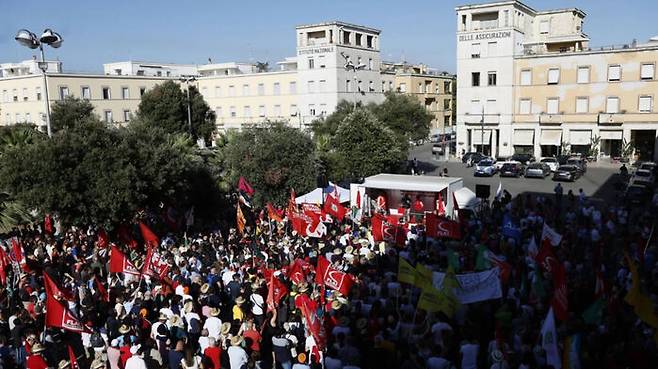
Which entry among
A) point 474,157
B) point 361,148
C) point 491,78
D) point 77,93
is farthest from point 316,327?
point 77,93

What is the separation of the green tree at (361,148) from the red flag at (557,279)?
765 inches

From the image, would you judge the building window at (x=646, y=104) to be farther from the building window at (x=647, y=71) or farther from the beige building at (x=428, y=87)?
the beige building at (x=428, y=87)

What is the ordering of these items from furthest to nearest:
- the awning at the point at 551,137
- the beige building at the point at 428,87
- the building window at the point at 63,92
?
1. the beige building at the point at 428,87
2. the building window at the point at 63,92
3. the awning at the point at 551,137

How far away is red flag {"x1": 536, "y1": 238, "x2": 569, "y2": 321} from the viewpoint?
9.67 metres

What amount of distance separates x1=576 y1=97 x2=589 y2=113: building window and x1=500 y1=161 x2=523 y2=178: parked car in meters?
11.6

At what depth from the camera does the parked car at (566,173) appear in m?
37.3

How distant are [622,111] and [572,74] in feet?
15.9

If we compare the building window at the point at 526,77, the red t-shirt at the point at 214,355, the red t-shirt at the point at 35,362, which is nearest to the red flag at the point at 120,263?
the red t-shirt at the point at 35,362

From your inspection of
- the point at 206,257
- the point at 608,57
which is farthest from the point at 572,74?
the point at 206,257

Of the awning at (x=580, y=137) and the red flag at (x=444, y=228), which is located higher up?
the awning at (x=580, y=137)

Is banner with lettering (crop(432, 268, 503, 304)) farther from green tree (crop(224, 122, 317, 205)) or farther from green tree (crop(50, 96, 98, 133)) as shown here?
green tree (crop(50, 96, 98, 133))

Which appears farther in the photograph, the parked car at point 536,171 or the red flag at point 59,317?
the parked car at point 536,171

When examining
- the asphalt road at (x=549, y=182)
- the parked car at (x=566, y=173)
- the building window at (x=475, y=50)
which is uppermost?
the building window at (x=475, y=50)

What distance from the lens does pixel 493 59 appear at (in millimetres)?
50625
